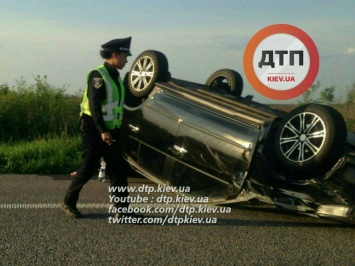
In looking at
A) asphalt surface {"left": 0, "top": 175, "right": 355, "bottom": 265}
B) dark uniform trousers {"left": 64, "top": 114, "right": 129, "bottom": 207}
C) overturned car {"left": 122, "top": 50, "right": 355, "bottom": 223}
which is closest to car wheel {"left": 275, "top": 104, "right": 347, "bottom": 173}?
overturned car {"left": 122, "top": 50, "right": 355, "bottom": 223}

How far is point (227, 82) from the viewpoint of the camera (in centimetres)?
762

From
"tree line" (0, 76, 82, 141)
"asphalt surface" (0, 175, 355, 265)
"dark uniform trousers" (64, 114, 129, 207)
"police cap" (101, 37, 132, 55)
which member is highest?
"police cap" (101, 37, 132, 55)

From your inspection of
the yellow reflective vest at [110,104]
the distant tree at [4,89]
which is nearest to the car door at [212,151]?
the yellow reflective vest at [110,104]

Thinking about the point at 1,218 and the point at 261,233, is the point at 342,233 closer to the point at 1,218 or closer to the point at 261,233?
the point at 261,233

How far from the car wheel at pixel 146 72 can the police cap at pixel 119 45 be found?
1260 millimetres

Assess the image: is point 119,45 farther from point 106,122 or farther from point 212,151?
point 212,151

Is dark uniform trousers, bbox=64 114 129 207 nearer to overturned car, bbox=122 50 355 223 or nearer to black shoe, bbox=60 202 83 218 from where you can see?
black shoe, bbox=60 202 83 218

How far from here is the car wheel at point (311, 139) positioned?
16.4 feet

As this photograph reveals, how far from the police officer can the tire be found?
6.90 ft

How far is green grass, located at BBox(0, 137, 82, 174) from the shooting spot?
8.54 m

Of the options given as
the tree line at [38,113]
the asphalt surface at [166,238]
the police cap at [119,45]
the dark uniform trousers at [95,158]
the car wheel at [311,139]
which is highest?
the police cap at [119,45]

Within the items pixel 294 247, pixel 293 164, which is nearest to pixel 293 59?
pixel 293 164

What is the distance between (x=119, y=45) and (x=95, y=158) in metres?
1.11

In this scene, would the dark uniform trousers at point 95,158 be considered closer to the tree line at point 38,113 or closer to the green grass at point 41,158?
the green grass at point 41,158
